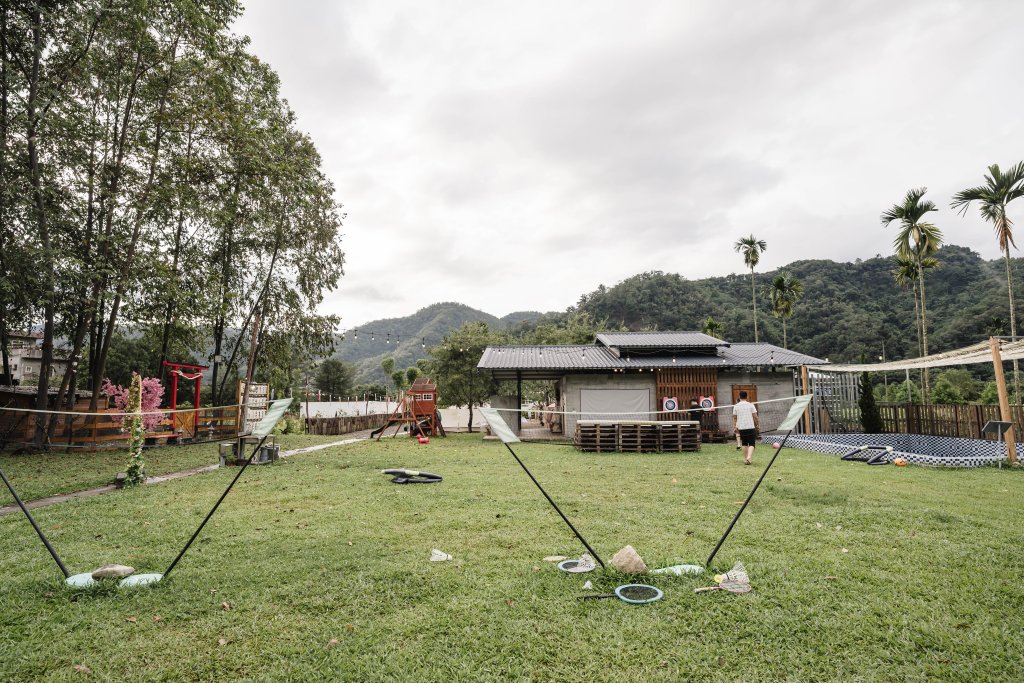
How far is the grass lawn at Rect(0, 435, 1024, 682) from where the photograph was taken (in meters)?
2.86

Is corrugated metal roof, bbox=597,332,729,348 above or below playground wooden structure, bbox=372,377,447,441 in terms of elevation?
above

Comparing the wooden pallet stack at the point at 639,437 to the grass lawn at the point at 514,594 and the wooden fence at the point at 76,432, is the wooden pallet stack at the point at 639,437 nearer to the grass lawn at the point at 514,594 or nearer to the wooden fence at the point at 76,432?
the grass lawn at the point at 514,594

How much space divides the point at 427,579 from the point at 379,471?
6.80 meters

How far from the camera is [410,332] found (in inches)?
3302

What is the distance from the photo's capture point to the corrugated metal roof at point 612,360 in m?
19.0

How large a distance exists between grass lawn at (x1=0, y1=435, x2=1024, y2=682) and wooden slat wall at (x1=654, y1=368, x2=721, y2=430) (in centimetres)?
1182

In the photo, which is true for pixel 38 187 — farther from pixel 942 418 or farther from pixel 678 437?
pixel 942 418

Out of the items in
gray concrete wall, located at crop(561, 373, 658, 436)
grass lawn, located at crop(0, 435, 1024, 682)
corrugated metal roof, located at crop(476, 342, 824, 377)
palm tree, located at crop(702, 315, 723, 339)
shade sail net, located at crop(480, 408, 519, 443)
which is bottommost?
grass lawn, located at crop(0, 435, 1024, 682)

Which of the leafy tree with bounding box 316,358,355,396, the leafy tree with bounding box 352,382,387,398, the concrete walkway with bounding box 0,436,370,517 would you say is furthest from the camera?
the leafy tree with bounding box 352,382,387,398

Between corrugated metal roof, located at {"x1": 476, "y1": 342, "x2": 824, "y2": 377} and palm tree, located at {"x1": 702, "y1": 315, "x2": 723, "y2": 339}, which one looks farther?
palm tree, located at {"x1": 702, "y1": 315, "x2": 723, "y2": 339}

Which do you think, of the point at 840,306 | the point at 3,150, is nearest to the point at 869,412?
the point at 3,150

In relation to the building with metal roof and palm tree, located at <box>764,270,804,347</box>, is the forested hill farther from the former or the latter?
the building with metal roof

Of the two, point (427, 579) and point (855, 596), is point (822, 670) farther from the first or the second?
point (427, 579)

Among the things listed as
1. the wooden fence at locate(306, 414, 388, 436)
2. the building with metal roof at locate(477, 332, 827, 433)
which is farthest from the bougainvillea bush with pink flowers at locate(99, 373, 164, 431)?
the building with metal roof at locate(477, 332, 827, 433)
